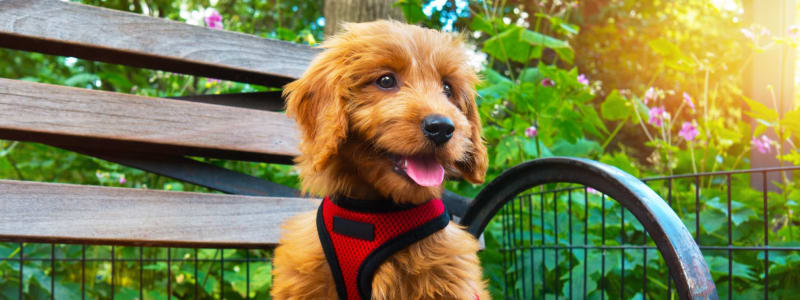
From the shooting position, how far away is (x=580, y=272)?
7.79ft

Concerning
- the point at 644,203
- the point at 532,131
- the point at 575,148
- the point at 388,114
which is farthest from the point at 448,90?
the point at 575,148

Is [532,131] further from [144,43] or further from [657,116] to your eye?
[144,43]

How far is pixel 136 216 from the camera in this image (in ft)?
6.70

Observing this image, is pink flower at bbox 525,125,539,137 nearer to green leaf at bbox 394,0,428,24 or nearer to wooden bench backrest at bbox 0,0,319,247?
green leaf at bbox 394,0,428,24

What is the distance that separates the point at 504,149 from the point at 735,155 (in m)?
2.20

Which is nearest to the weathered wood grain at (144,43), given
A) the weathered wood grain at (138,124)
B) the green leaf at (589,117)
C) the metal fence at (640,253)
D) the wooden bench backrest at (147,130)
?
the wooden bench backrest at (147,130)

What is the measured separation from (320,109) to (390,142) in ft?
0.84

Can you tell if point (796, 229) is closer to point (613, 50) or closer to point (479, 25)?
point (479, 25)

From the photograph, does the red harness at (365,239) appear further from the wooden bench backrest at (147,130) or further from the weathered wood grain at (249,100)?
the weathered wood grain at (249,100)

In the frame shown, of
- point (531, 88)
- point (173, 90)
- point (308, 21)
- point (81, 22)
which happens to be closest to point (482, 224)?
point (531, 88)

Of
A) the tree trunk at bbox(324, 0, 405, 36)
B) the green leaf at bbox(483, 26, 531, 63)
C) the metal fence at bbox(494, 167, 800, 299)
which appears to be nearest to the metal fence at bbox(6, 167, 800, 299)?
the metal fence at bbox(494, 167, 800, 299)

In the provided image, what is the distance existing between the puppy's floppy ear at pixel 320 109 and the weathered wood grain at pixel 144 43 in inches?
22.7

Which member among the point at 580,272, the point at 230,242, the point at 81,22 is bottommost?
the point at 580,272

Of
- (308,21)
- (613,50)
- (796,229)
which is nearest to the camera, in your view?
(796,229)
